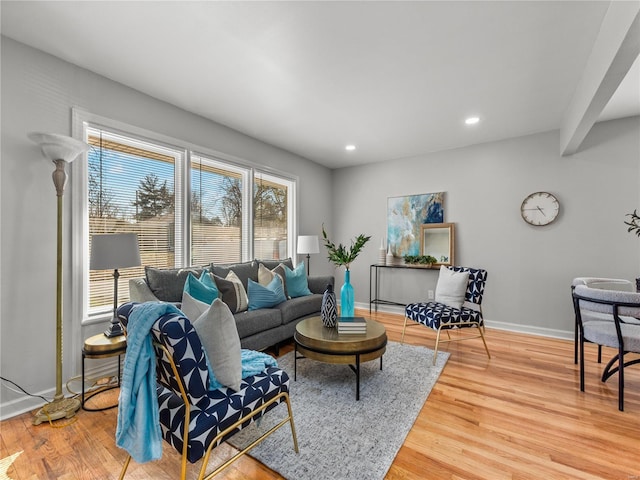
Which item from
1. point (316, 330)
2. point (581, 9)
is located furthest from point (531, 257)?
point (316, 330)

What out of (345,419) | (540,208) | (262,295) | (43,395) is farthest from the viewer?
(540,208)

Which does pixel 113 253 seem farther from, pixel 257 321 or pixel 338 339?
pixel 338 339

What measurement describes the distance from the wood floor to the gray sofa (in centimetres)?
88

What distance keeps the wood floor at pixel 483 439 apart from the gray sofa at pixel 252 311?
2.90 feet

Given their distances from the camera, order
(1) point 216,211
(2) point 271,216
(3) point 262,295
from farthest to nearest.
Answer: (2) point 271,216 < (1) point 216,211 < (3) point 262,295

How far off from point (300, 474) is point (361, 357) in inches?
35.8

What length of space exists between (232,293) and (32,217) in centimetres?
161

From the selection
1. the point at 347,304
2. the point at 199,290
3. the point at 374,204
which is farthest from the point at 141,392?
the point at 374,204

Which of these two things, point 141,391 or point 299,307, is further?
point 299,307

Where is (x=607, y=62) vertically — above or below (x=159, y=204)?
above

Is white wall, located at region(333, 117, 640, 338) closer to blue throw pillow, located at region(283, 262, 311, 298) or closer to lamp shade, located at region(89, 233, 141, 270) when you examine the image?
blue throw pillow, located at region(283, 262, 311, 298)

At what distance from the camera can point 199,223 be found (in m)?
3.44

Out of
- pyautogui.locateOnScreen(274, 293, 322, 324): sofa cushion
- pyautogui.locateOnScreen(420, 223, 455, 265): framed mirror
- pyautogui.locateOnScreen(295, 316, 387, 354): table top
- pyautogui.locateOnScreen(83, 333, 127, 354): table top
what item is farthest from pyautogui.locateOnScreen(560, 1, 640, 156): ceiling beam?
pyautogui.locateOnScreen(83, 333, 127, 354): table top

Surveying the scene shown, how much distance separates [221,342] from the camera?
1.35 metres
